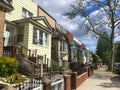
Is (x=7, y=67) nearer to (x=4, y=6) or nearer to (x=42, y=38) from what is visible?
(x=4, y=6)

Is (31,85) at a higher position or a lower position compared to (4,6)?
lower

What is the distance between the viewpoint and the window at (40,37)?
20.8 m

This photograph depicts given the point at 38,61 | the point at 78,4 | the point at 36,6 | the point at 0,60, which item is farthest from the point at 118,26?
the point at 0,60

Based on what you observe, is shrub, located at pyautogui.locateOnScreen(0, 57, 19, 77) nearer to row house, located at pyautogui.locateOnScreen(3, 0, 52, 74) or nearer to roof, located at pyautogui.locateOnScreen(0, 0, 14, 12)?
roof, located at pyautogui.locateOnScreen(0, 0, 14, 12)

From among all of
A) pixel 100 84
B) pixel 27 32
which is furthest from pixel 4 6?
pixel 100 84

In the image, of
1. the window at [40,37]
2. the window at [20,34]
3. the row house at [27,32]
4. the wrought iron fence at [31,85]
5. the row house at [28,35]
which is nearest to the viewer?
the wrought iron fence at [31,85]

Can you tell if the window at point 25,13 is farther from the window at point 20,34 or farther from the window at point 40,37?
the window at point 20,34

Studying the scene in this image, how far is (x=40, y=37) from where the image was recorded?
22.1 metres

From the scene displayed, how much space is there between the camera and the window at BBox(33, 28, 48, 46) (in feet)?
68.3

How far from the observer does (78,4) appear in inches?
1658

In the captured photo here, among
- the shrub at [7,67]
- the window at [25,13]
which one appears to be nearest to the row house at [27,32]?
the window at [25,13]

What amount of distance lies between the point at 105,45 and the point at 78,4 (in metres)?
65.8

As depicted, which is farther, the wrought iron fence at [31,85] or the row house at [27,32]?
the row house at [27,32]

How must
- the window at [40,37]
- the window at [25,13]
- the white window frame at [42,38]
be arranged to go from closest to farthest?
the window at [40,37], the white window frame at [42,38], the window at [25,13]
